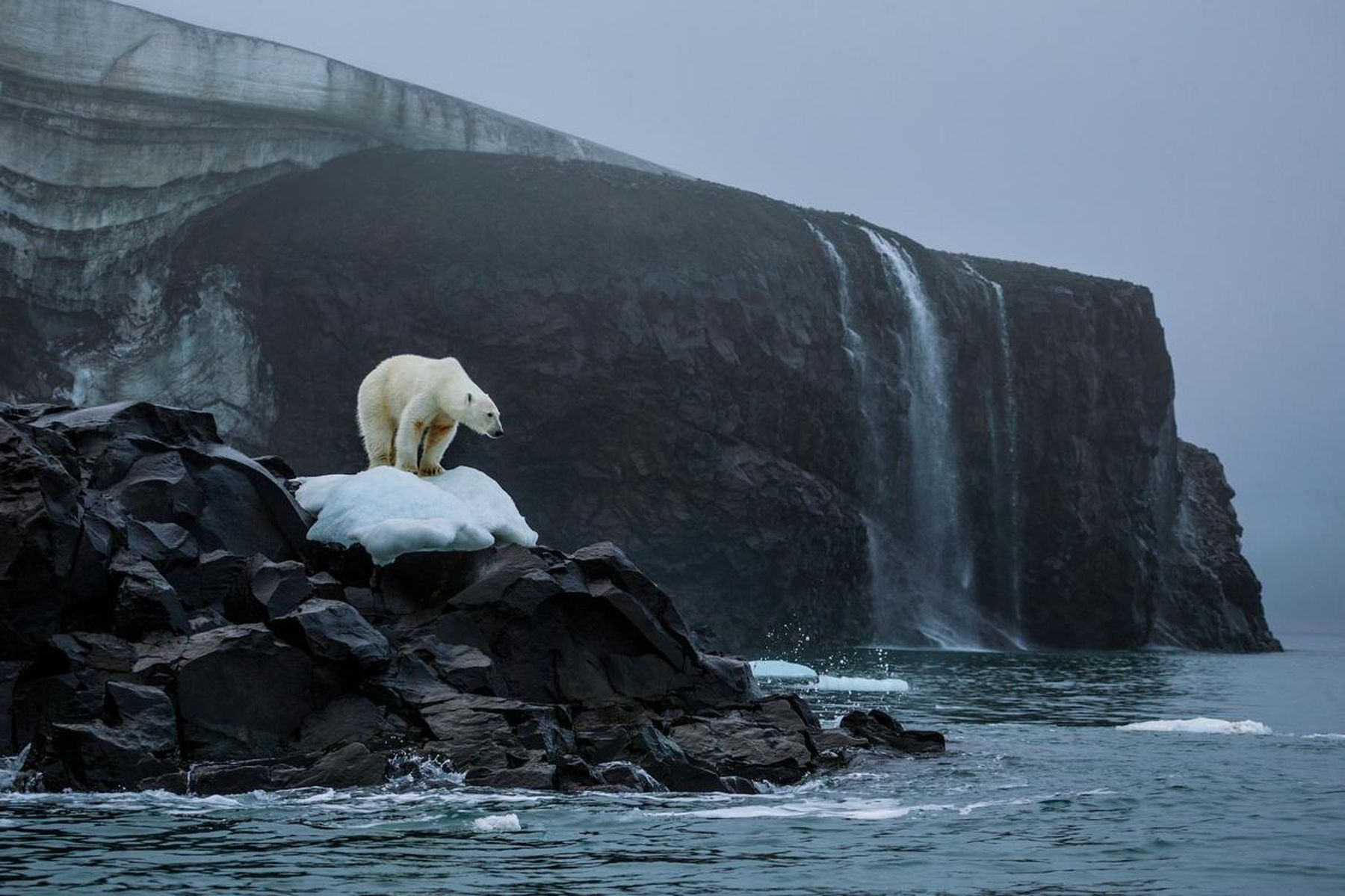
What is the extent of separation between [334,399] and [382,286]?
4.33 m

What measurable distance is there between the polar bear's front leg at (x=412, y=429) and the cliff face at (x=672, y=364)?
30154 mm

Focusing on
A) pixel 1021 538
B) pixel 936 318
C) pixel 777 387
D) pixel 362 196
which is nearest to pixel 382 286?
pixel 362 196

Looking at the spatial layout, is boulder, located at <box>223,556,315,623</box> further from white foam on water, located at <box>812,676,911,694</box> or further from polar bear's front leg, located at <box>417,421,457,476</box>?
white foam on water, located at <box>812,676,911,694</box>

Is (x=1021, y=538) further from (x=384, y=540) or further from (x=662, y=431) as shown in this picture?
(x=384, y=540)

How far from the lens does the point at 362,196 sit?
53781 millimetres

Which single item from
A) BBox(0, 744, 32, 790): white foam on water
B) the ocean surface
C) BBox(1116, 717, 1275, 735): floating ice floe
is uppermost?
BBox(0, 744, 32, 790): white foam on water

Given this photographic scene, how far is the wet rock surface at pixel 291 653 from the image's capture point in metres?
14.5

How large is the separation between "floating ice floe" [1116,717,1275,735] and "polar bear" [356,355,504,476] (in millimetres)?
11851

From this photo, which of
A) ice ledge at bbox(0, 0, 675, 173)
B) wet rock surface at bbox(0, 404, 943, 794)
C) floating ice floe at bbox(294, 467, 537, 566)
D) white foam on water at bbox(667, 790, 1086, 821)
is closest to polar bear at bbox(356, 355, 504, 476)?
floating ice floe at bbox(294, 467, 537, 566)

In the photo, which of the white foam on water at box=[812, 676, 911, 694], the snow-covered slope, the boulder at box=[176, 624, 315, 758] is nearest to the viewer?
the boulder at box=[176, 624, 315, 758]

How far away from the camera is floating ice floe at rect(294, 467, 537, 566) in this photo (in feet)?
59.8

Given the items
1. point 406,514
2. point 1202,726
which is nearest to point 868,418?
point 1202,726

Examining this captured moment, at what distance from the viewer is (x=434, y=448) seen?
829 inches

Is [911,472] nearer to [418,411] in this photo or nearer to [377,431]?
[377,431]
